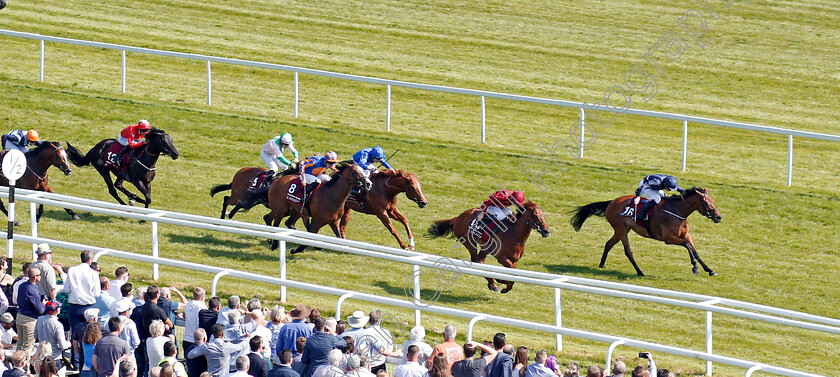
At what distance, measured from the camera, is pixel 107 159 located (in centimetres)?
1561

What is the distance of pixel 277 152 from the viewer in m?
15.2

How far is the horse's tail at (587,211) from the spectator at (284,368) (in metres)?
7.91

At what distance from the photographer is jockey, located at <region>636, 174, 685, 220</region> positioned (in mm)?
14227

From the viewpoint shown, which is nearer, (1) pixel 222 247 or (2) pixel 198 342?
(2) pixel 198 342

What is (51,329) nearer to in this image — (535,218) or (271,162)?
(535,218)

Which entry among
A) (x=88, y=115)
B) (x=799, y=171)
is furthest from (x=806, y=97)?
(x=88, y=115)

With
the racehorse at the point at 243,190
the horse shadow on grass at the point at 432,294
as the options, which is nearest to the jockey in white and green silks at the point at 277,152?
the racehorse at the point at 243,190

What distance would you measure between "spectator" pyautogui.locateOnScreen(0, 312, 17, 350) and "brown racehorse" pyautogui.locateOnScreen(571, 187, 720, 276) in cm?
775

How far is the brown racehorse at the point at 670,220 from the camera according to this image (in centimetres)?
1397

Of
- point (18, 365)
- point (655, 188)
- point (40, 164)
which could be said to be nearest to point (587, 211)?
point (655, 188)

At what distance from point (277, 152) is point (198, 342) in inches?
293

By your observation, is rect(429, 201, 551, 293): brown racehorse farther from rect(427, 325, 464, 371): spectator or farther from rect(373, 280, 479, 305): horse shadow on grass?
rect(427, 325, 464, 371): spectator

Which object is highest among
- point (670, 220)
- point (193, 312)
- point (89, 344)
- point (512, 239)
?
point (670, 220)

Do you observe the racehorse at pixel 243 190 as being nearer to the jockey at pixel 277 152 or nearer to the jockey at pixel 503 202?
the jockey at pixel 277 152
